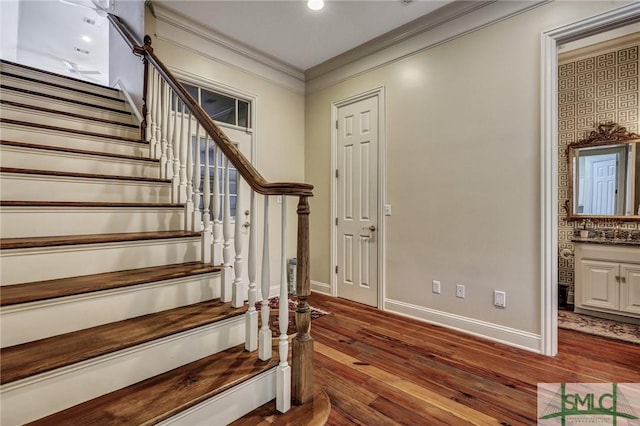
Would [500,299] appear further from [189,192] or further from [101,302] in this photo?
[101,302]

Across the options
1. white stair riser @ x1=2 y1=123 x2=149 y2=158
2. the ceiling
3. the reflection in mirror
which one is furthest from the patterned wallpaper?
white stair riser @ x1=2 y1=123 x2=149 y2=158

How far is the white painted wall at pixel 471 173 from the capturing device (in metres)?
2.27

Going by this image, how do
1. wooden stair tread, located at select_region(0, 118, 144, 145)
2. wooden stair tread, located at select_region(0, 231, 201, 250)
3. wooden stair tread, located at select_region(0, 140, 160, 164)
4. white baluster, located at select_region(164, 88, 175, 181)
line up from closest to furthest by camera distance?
wooden stair tread, located at select_region(0, 231, 201, 250)
wooden stair tread, located at select_region(0, 140, 160, 164)
wooden stair tread, located at select_region(0, 118, 144, 145)
white baluster, located at select_region(164, 88, 175, 181)

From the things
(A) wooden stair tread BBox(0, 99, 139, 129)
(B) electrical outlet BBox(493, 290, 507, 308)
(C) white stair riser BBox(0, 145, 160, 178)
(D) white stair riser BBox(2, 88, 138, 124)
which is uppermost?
(D) white stair riser BBox(2, 88, 138, 124)

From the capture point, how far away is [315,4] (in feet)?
8.41

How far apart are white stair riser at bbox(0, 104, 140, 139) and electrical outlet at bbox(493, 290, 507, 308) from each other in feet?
11.2

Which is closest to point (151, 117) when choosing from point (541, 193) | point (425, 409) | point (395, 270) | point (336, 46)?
point (336, 46)

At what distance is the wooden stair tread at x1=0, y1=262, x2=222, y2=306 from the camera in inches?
47.6

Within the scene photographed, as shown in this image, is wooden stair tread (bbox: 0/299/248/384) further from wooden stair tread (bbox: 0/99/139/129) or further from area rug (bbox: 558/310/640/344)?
area rug (bbox: 558/310/640/344)

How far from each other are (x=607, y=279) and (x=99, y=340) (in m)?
4.15

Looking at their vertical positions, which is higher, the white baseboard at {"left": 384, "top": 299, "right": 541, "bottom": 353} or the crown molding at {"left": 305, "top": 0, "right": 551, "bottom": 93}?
the crown molding at {"left": 305, "top": 0, "right": 551, "bottom": 93}

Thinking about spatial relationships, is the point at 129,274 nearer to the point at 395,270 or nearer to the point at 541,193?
the point at 395,270

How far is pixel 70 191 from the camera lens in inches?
72.1

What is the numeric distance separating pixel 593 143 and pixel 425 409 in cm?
350
